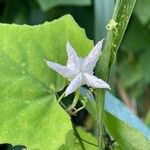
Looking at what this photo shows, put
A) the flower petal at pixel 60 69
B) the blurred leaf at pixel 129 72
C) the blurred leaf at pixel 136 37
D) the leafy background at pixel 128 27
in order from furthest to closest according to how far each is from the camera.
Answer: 1. the blurred leaf at pixel 129 72
2. the blurred leaf at pixel 136 37
3. the leafy background at pixel 128 27
4. the flower petal at pixel 60 69

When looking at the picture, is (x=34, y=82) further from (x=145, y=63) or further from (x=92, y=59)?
(x=145, y=63)

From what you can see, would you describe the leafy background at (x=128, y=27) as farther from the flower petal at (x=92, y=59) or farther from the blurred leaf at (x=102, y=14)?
the flower petal at (x=92, y=59)

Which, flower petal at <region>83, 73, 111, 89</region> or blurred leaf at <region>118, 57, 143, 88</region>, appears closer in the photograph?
flower petal at <region>83, 73, 111, 89</region>

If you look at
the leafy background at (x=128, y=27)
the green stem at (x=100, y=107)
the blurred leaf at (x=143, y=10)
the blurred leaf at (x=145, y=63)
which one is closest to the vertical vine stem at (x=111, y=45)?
the green stem at (x=100, y=107)

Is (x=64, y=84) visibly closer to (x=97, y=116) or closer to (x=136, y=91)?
(x=97, y=116)

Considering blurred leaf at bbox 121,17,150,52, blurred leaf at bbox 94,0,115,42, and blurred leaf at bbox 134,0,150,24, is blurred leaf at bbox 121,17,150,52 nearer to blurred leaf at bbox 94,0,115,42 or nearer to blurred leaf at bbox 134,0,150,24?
blurred leaf at bbox 134,0,150,24

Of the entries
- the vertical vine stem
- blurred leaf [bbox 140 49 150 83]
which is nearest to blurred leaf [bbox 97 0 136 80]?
the vertical vine stem

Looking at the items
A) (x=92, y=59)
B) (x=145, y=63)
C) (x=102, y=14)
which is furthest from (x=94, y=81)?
(x=145, y=63)
